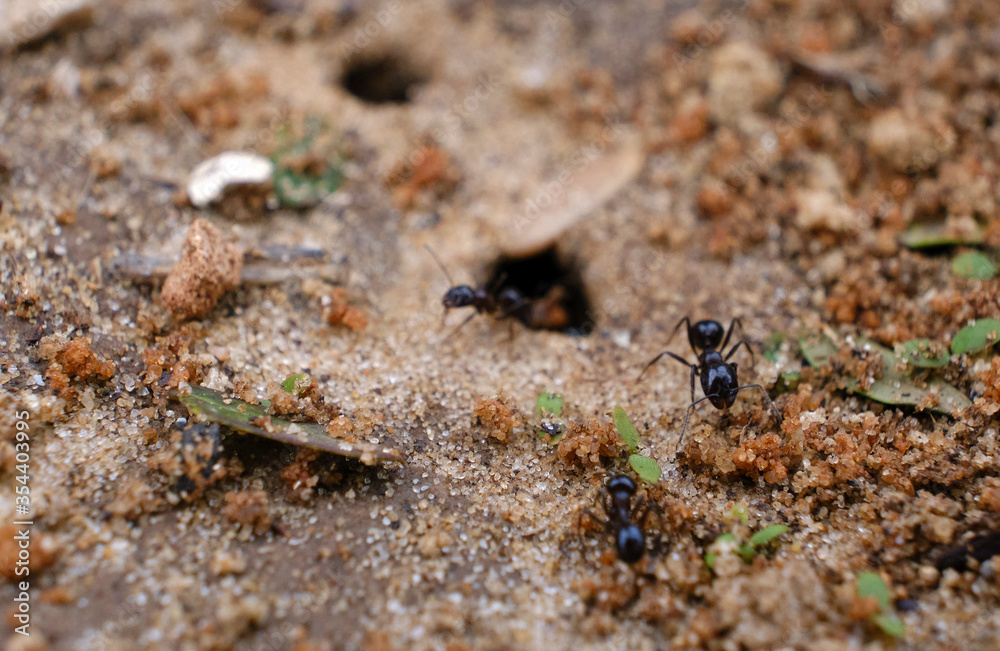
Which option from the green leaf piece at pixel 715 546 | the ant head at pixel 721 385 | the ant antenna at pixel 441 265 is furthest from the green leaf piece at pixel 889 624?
the ant antenna at pixel 441 265

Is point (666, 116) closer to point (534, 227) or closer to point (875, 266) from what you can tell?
point (534, 227)

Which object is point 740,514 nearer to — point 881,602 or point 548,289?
point 881,602

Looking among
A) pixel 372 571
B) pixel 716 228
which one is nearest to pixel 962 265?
pixel 716 228

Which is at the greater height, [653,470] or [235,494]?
[653,470]

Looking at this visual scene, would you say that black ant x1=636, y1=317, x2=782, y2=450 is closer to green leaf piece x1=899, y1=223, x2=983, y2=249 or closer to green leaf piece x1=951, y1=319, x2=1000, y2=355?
green leaf piece x1=951, y1=319, x2=1000, y2=355

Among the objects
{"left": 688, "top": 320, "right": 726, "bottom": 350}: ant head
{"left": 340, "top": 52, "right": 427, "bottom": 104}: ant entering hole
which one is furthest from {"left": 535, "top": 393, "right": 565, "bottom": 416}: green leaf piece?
{"left": 340, "top": 52, "right": 427, "bottom": 104}: ant entering hole
